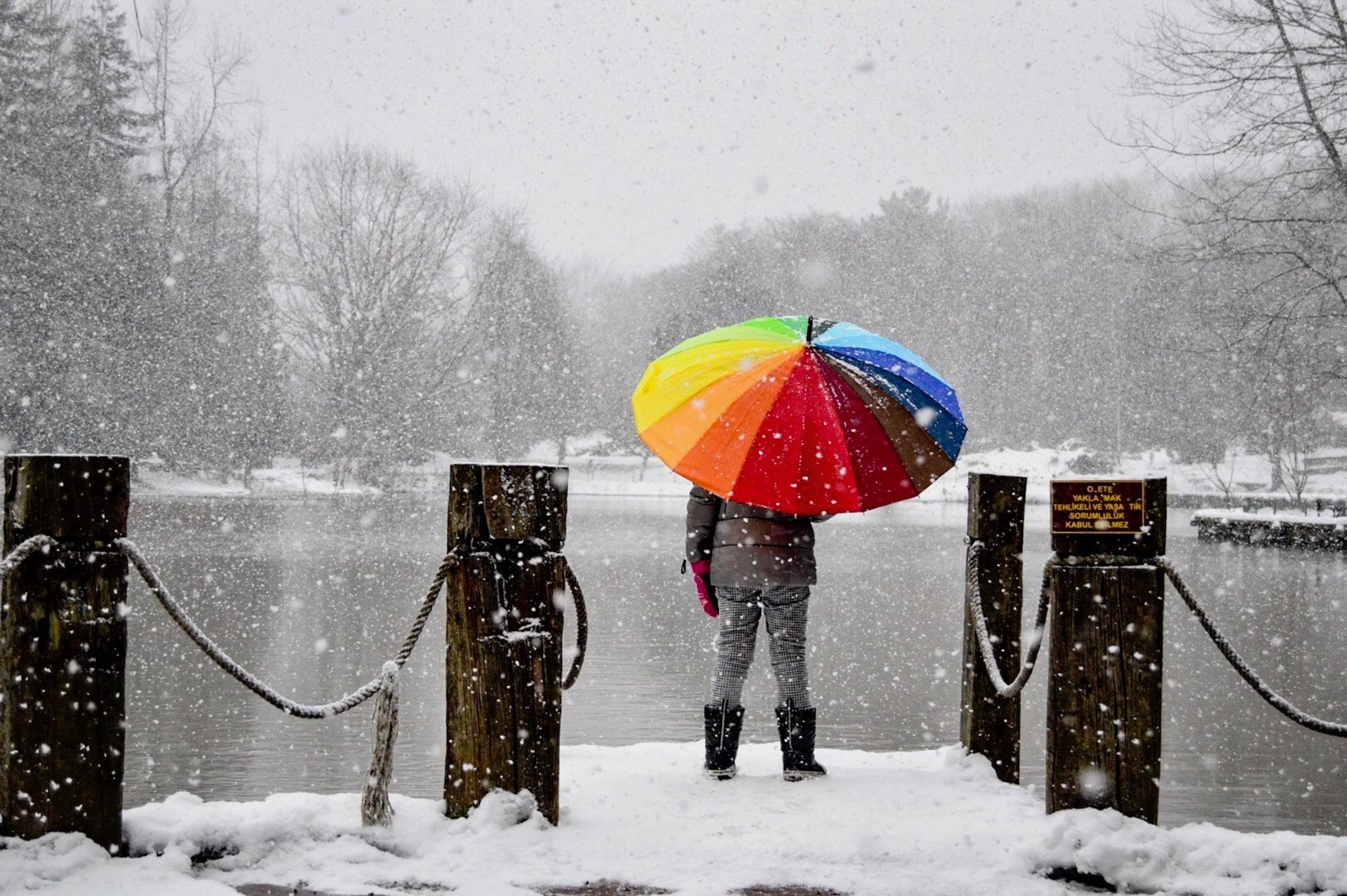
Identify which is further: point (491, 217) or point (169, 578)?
point (491, 217)

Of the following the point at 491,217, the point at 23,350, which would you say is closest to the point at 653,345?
the point at 491,217

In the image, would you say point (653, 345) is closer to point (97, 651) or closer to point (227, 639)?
point (227, 639)

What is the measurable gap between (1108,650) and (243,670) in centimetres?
292

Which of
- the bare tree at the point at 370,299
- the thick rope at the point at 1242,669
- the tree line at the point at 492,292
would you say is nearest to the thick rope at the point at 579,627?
the thick rope at the point at 1242,669

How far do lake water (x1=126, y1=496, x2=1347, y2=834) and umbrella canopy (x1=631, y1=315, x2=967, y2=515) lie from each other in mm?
2181

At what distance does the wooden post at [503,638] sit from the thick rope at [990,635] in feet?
5.41

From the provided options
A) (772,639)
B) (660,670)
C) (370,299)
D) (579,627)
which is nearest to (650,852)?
→ (579,627)

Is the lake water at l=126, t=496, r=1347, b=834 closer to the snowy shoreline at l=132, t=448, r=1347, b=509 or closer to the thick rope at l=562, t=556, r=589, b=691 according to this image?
the thick rope at l=562, t=556, r=589, b=691

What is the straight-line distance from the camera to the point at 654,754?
5.41 metres

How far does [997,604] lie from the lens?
16.4ft

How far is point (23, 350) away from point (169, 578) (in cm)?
1976

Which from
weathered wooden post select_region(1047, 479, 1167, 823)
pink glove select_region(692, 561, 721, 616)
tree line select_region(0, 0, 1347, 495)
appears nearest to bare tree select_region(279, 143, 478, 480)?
tree line select_region(0, 0, 1347, 495)

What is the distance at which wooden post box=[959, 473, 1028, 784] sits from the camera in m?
4.97

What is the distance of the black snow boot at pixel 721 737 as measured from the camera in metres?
4.98
